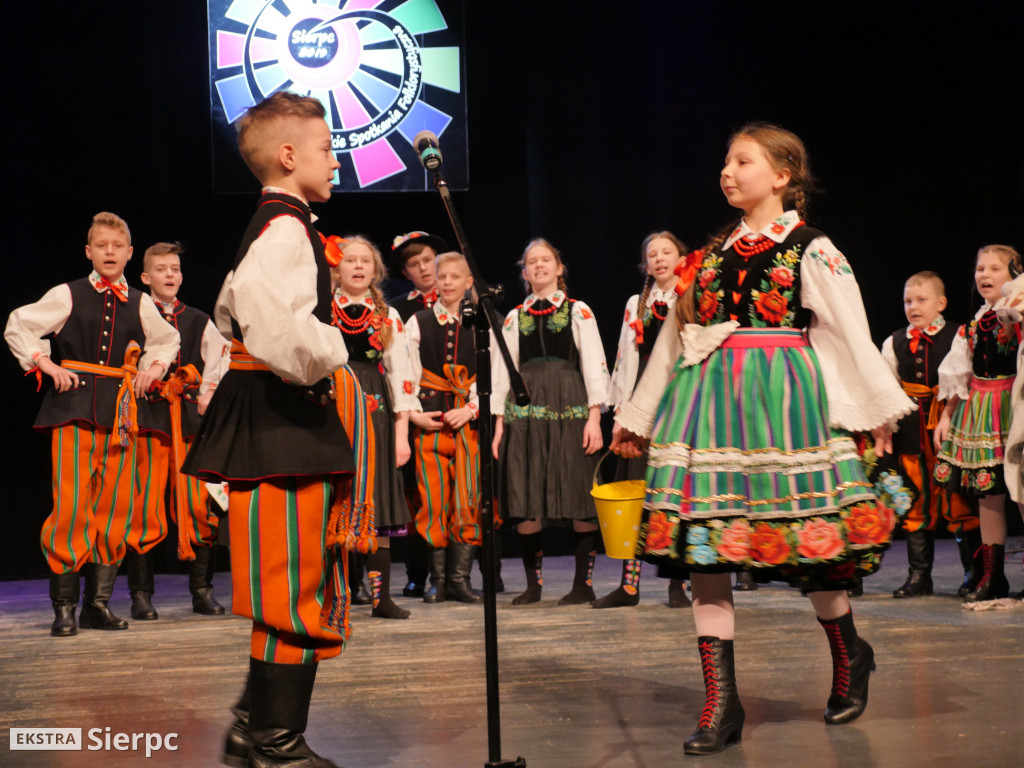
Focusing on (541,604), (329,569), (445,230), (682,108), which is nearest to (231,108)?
(445,230)

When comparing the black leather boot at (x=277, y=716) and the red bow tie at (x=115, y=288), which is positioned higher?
the red bow tie at (x=115, y=288)

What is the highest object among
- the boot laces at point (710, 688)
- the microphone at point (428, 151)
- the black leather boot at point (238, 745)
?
the microphone at point (428, 151)

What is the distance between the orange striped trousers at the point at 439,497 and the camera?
4.54 metres

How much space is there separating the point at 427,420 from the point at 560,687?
6.06 ft

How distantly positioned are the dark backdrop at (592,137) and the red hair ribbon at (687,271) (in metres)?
3.57

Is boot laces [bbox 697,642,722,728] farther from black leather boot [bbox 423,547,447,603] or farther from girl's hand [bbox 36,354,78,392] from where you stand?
girl's hand [bbox 36,354,78,392]

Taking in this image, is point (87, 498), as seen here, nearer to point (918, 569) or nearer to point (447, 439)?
point (447, 439)

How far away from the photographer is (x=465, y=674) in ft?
9.75

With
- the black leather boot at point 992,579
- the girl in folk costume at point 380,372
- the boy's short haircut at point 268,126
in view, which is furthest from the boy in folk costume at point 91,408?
the black leather boot at point 992,579

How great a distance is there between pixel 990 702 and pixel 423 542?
2753 mm

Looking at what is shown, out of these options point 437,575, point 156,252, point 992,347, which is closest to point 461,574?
point 437,575

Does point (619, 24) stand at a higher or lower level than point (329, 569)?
higher

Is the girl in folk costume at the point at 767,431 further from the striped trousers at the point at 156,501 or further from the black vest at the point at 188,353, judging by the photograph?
the black vest at the point at 188,353

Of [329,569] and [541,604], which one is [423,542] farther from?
[329,569]
